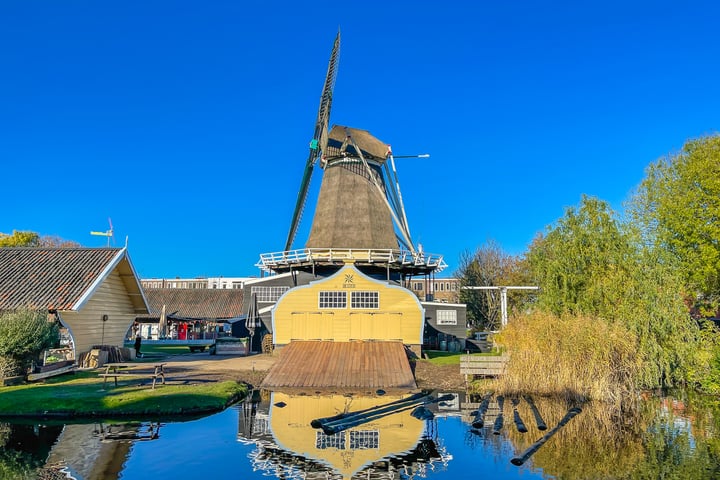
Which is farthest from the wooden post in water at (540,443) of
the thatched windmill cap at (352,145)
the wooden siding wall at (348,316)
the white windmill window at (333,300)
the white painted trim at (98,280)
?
the thatched windmill cap at (352,145)

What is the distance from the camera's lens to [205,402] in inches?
585

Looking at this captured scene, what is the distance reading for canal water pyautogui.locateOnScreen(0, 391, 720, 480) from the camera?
371 inches

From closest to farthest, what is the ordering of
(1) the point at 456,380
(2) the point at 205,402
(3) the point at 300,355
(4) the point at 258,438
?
(4) the point at 258,438 < (2) the point at 205,402 < (1) the point at 456,380 < (3) the point at 300,355

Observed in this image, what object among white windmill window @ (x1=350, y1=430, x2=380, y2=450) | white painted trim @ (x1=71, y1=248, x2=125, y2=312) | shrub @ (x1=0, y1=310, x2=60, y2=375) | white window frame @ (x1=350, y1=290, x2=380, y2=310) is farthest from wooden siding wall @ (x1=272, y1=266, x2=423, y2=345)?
white windmill window @ (x1=350, y1=430, x2=380, y2=450)

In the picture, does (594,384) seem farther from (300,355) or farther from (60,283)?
(60,283)

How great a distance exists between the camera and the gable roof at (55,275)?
20.3 meters

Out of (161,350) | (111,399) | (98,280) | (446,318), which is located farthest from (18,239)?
(111,399)

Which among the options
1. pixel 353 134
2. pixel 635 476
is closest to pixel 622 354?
pixel 635 476

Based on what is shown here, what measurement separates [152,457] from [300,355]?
13099 millimetres

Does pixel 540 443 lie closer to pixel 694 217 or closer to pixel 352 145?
pixel 694 217

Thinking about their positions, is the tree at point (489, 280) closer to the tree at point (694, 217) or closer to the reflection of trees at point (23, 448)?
the tree at point (694, 217)

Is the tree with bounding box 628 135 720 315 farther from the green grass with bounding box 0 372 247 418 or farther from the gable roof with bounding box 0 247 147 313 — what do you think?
the gable roof with bounding box 0 247 147 313

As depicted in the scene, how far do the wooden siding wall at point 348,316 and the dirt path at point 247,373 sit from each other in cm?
184

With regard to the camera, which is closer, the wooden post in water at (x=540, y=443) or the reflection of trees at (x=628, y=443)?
the reflection of trees at (x=628, y=443)
